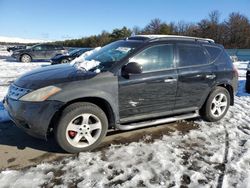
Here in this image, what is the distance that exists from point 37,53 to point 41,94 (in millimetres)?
19497

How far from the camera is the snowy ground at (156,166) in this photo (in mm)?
3307

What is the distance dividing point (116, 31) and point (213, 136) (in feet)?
184

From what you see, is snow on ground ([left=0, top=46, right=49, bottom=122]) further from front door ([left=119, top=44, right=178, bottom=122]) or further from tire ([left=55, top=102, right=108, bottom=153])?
front door ([left=119, top=44, right=178, bottom=122])

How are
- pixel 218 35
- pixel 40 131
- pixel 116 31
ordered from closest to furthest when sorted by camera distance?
pixel 40 131 < pixel 218 35 < pixel 116 31

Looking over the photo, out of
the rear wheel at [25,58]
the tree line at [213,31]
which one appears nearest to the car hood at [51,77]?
the rear wheel at [25,58]

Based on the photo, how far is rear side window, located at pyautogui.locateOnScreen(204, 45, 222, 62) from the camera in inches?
216

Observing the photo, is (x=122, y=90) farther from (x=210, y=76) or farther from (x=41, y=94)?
(x=210, y=76)

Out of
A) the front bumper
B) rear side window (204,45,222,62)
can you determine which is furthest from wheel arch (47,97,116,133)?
rear side window (204,45,222,62)

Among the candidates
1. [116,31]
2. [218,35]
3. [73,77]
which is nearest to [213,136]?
[73,77]

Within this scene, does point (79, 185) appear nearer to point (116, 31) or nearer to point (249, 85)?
point (249, 85)

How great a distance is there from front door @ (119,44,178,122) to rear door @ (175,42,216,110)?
0.56 ft

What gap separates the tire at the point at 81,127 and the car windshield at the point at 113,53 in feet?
2.59

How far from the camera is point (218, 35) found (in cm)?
5200

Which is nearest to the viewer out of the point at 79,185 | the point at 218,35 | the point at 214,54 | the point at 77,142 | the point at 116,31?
the point at 79,185
